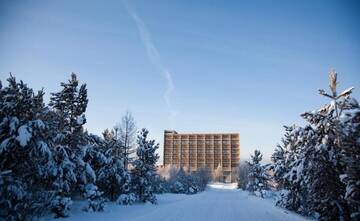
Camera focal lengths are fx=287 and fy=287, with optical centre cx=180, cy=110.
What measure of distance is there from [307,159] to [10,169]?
Result: 504 inches

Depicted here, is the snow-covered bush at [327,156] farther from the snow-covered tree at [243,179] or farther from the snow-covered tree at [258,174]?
the snow-covered tree at [243,179]

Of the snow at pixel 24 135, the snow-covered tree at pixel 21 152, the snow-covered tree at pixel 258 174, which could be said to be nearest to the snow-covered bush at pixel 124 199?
the snow-covered tree at pixel 21 152

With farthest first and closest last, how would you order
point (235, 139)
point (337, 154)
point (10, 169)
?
point (235, 139)
point (337, 154)
point (10, 169)

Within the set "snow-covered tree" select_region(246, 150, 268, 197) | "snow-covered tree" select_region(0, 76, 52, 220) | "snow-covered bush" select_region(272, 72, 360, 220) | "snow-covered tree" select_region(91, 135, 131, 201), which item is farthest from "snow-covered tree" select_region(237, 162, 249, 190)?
"snow-covered tree" select_region(0, 76, 52, 220)

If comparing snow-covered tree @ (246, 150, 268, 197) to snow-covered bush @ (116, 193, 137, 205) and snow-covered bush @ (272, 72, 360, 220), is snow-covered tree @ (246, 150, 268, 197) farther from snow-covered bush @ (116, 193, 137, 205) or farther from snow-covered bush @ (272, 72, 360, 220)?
snow-covered bush @ (272, 72, 360, 220)

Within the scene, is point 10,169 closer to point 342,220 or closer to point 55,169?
point 55,169

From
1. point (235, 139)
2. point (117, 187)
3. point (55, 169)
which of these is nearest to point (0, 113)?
point (55, 169)

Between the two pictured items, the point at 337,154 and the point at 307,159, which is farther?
the point at 307,159

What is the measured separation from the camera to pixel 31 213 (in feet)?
38.8

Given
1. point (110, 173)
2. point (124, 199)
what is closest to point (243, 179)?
point (124, 199)

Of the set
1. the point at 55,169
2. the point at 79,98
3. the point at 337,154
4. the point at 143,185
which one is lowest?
the point at 143,185

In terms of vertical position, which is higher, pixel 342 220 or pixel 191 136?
pixel 191 136

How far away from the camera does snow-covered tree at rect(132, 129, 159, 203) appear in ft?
83.3

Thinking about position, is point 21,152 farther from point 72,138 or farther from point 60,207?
point 72,138
